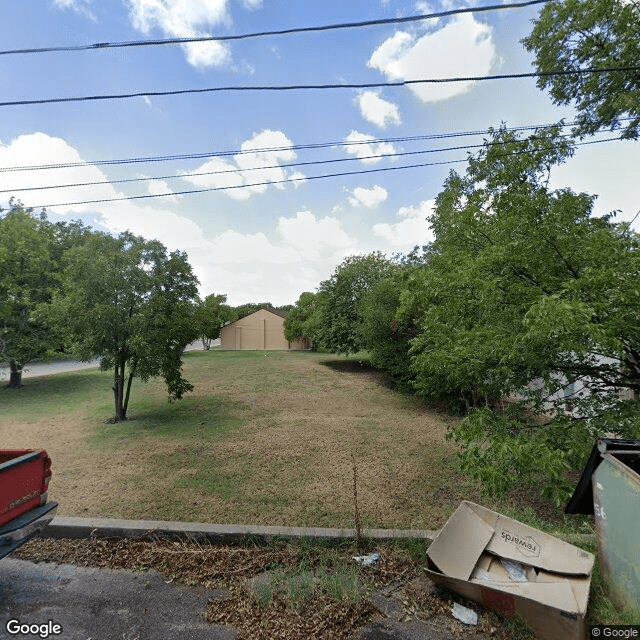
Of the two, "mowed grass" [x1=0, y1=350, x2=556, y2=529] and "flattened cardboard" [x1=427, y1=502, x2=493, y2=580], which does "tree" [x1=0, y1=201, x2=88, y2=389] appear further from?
"flattened cardboard" [x1=427, y1=502, x2=493, y2=580]

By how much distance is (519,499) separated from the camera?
4.98 metres

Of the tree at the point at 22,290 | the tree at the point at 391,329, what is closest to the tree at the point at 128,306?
the tree at the point at 22,290

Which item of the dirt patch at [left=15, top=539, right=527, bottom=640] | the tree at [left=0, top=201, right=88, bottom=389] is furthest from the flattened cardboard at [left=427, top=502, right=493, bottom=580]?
the tree at [left=0, top=201, right=88, bottom=389]

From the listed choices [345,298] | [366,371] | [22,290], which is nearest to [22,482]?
[22,290]

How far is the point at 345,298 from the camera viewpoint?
19750 mm

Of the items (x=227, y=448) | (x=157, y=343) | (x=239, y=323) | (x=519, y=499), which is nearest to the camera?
(x=519, y=499)

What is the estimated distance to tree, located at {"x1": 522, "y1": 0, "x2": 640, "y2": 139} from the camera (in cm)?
661

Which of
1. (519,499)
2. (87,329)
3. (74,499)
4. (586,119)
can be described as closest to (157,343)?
(87,329)

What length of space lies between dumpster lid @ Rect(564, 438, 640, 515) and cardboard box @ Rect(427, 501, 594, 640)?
0.37 meters

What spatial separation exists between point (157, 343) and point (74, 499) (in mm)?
4012

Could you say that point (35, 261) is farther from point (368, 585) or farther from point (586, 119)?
point (586, 119)

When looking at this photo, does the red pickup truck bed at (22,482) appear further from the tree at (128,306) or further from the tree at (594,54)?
the tree at (594,54)

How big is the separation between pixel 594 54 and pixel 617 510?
8.95m

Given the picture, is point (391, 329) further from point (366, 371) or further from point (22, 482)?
point (22, 482)
